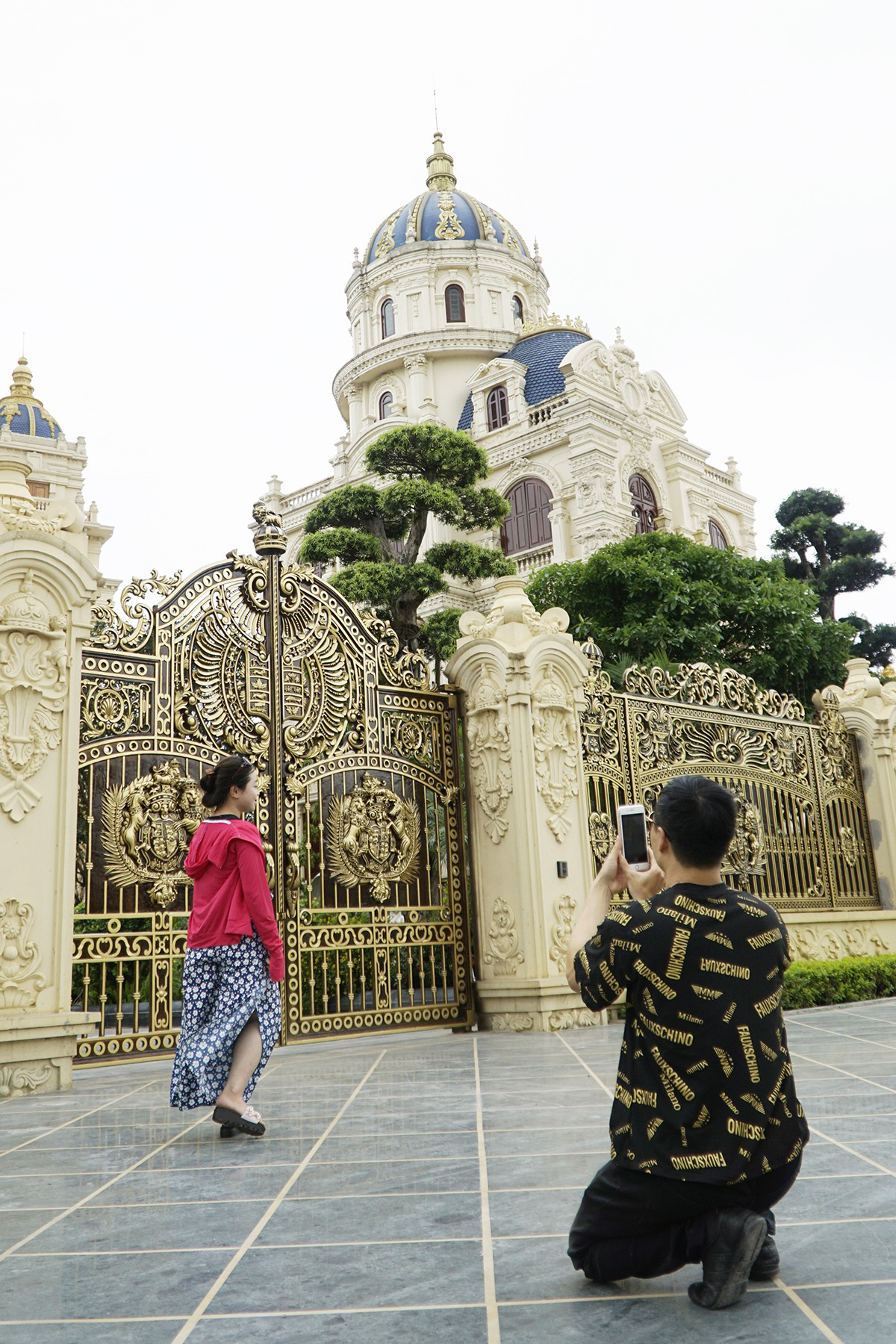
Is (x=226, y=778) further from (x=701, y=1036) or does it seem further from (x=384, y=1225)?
(x=701, y=1036)

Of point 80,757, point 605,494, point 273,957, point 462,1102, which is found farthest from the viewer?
point 605,494

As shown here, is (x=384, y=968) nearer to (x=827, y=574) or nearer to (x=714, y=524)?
(x=827, y=574)

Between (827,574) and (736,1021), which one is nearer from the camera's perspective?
(736,1021)

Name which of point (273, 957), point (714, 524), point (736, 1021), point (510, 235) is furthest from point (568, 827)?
point (510, 235)

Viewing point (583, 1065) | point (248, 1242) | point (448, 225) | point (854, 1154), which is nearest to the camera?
point (248, 1242)

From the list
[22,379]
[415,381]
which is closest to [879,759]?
[22,379]

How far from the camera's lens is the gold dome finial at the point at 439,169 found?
3891 centimetres

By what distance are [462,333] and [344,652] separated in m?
29.1

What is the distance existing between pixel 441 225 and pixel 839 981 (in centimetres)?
3208

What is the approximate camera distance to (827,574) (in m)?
30.2

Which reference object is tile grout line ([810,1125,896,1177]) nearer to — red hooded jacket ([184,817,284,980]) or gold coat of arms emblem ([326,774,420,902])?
red hooded jacket ([184,817,284,980])

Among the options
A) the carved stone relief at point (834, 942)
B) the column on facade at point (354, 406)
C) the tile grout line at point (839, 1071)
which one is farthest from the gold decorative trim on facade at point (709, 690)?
the column on facade at point (354, 406)

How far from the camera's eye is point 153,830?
255 inches

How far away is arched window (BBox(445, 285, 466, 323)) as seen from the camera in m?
36.1
